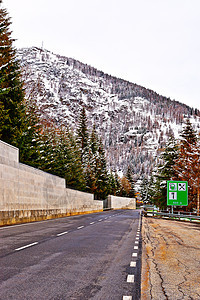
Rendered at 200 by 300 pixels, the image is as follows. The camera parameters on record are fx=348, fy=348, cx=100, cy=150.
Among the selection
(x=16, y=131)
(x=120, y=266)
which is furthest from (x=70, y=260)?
(x=16, y=131)

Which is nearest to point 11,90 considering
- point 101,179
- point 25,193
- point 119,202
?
→ point 25,193

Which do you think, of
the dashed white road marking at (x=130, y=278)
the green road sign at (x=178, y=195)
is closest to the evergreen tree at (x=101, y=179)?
the green road sign at (x=178, y=195)

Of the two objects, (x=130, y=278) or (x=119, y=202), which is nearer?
(x=130, y=278)

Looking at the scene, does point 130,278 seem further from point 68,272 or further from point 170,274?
point 68,272

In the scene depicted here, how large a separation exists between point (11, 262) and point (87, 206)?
50.8m

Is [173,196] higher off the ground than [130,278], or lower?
lower

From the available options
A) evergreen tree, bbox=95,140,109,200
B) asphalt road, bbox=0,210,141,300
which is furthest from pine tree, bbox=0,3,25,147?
evergreen tree, bbox=95,140,109,200

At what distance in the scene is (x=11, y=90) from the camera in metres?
35.8

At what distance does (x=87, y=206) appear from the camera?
5847cm

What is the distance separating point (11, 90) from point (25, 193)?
45.8ft

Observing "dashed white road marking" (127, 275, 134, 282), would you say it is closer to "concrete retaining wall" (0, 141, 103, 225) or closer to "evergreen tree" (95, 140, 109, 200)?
"concrete retaining wall" (0, 141, 103, 225)

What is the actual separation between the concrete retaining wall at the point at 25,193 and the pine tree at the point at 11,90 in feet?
19.5

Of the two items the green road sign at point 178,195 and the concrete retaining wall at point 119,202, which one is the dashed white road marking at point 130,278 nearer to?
the green road sign at point 178,195

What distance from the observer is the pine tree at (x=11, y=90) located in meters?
35.2
